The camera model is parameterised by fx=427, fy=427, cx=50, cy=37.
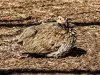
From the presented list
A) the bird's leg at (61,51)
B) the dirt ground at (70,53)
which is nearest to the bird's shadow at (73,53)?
the dirt ground at (70,53)

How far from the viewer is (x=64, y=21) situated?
23.4 ft

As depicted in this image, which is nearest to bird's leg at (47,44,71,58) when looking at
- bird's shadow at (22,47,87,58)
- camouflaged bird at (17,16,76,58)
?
camouflaged bird at (17,16,76,58)

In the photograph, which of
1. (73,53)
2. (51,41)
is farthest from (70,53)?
(51,41)

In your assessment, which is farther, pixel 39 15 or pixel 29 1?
pixel 29 1

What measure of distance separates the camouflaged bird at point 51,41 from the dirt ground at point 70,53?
0.44ft

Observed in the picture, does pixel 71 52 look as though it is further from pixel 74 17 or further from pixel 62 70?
pixel 74 17

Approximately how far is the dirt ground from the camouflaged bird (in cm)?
13

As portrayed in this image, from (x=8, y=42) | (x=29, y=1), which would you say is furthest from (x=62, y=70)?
(x=29, y=1)

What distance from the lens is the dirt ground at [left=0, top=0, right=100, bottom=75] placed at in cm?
662

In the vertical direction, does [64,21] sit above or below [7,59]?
above

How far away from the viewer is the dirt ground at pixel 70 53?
6621 mm

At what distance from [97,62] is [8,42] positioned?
5.63 feet

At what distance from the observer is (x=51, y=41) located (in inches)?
272

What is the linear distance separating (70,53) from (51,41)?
1.51ft
